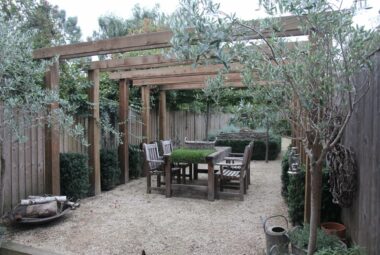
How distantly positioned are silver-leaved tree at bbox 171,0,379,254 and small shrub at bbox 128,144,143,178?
4.80 m

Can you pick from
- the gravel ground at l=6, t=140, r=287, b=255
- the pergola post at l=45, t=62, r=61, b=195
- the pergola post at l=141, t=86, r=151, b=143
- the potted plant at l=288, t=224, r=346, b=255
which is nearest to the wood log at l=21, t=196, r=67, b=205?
the gravel ground at l=6, t=140, r=287, b=255

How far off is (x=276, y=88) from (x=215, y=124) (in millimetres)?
11318

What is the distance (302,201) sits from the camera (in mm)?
3273

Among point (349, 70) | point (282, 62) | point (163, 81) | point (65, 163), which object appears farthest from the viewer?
point (163, 81)

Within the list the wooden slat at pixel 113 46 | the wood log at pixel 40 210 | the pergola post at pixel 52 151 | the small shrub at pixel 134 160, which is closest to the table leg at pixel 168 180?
the small shrub at pixel 134 160

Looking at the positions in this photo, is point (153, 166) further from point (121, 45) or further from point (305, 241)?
point (305, 241)

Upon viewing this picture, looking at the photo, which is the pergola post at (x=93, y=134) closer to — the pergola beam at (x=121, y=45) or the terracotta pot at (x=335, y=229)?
the pergola beam at (x=121, y=45)

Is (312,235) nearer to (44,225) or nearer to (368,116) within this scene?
(368,116)

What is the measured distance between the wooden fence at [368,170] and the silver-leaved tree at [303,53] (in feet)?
0.89

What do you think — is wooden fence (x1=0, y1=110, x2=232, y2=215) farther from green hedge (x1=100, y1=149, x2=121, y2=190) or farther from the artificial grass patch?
the artificial grass patch

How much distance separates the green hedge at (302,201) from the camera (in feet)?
10.2


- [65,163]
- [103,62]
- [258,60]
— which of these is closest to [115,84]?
[103,62]

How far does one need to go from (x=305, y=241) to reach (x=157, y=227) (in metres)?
1.84

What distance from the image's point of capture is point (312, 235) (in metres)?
2.11
